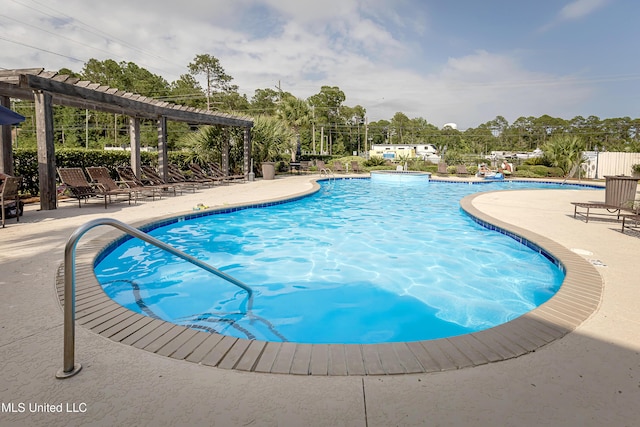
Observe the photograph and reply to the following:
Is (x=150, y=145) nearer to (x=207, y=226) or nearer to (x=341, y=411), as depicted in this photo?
(x=207, y=226)

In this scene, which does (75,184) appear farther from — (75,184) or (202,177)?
(202,177)

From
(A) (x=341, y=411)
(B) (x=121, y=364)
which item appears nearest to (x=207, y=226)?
(B) (x=121, y=364)

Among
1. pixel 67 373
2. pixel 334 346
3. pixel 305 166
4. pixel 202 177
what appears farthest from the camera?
pixel 305 166

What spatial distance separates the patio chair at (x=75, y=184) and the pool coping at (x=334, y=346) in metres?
6.99

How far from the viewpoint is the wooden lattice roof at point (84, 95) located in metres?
8.01

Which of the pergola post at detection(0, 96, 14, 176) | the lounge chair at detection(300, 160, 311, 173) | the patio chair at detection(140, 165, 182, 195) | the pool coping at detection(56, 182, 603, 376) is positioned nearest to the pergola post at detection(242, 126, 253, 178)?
the patio chair at detection(140, 165, 182, 195)

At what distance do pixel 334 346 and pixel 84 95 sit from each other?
10378 mm

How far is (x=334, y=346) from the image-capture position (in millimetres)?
2609

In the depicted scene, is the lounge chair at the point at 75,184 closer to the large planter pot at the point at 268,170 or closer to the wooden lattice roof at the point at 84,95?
the wooden lattice roof at the point at 84,95

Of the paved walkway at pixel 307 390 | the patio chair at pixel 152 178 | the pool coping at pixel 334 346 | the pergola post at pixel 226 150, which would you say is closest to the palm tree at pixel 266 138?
the pergola post at pixel 226 150

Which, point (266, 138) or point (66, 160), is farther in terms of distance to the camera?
point (266, 138)

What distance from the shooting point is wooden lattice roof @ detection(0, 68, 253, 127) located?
8.01 metres

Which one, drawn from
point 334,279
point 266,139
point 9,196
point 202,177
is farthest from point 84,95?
point 266,139

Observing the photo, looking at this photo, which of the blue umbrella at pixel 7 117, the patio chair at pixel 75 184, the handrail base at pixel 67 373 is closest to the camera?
the handrail base at pixel 67 373
